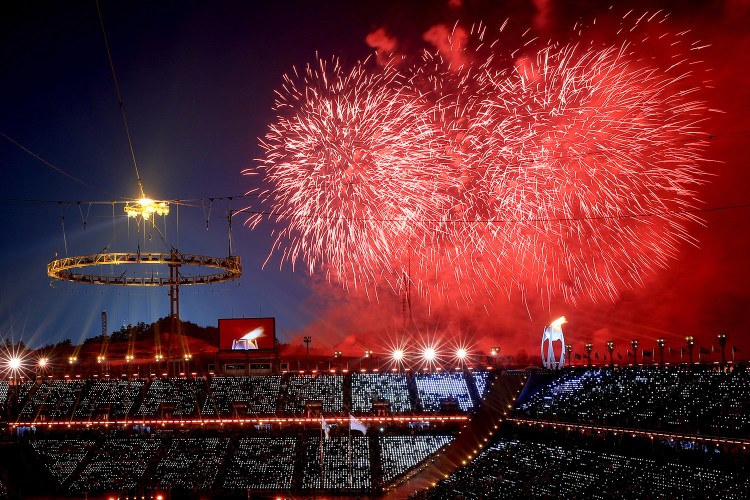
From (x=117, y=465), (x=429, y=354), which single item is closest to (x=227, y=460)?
(x=117, y=465)

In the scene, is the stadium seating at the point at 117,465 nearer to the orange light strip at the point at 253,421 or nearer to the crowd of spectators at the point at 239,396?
the orange light strip at the point at 253,421

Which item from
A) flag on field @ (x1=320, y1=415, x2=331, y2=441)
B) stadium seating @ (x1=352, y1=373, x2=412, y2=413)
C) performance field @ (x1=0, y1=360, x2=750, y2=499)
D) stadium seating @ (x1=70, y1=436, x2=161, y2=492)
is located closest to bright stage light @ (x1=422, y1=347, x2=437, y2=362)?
performance field @ (x1=0, y1=360, x2=750, y2=499)

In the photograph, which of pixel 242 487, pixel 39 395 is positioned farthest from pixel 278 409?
pixel 39 395

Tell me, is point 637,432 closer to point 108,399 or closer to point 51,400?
point 108,399

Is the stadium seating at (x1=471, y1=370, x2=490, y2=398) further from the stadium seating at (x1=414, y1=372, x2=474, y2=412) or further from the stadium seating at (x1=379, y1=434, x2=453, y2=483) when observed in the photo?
the stadium seating at (x1=379, y1=434, x2=453, y2=483)

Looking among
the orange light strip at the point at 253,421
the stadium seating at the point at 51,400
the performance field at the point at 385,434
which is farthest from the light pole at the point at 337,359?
the stadium seating at the point at 51,400
